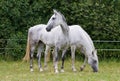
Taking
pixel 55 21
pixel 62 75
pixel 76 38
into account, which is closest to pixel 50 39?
pixel 76 38

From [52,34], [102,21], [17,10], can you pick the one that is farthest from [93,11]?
[52,34]

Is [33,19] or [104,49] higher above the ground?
[33,19]

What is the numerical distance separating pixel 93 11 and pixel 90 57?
493 centimetres

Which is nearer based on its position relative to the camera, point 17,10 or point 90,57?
point 90,57

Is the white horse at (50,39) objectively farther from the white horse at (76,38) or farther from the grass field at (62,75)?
the grass field at (62,75)

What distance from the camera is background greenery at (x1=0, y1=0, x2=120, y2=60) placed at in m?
16.5

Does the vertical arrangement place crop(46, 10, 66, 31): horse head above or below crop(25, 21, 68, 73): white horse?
above

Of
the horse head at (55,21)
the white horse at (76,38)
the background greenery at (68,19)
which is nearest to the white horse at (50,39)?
the white horse at (76,38)

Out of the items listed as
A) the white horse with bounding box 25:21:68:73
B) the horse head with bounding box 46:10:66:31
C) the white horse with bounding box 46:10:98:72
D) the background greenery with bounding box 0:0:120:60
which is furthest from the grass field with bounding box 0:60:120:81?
the horse head with bounding box 46:10:66:31

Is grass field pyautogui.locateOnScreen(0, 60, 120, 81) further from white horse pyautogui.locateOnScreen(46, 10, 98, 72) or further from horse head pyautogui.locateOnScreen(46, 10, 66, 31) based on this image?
horse head pyautogui.locateOnScreen(46, 10, 66, 31)

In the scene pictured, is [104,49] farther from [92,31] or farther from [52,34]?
[52,34]

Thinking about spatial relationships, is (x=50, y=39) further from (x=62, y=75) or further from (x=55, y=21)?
(x=62, y=75)

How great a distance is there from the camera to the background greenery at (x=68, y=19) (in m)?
16.5

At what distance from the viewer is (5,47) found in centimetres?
1680
